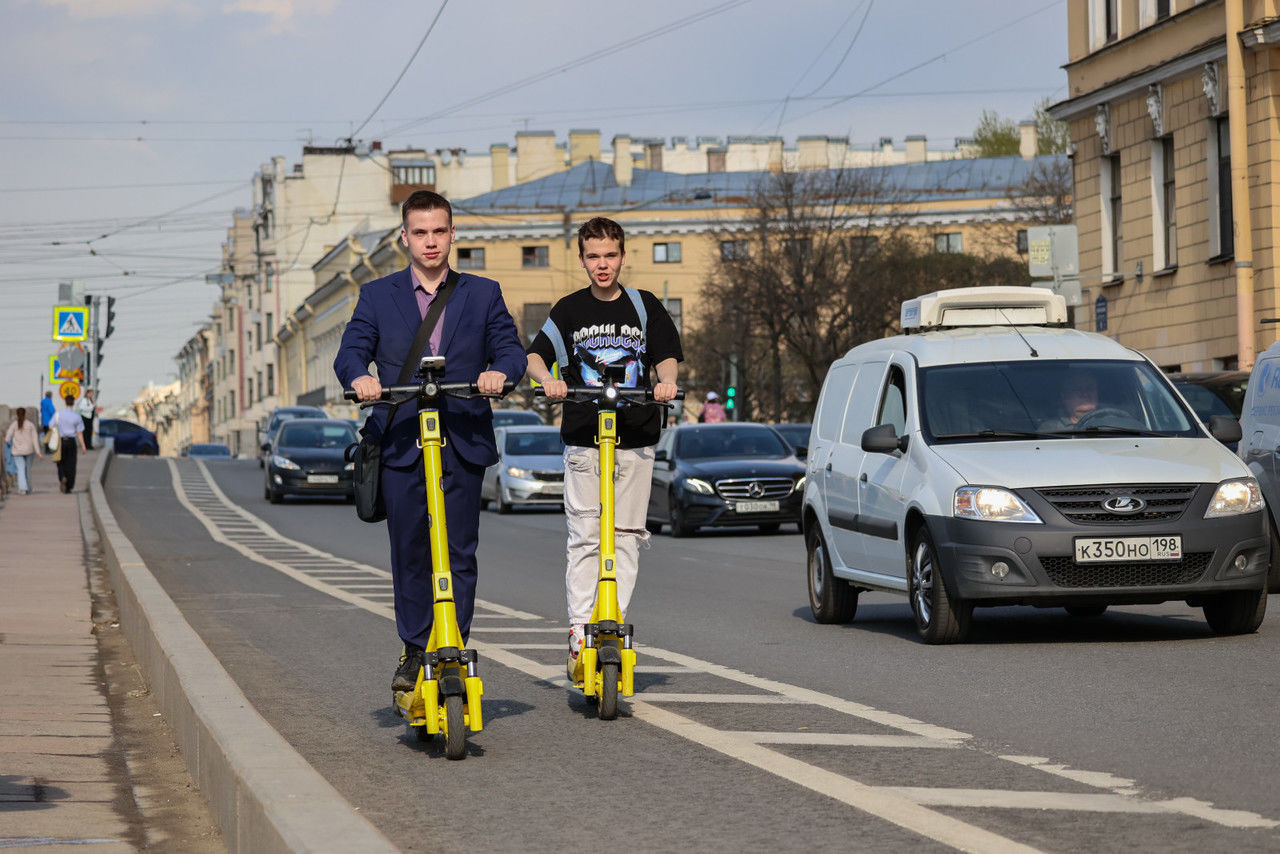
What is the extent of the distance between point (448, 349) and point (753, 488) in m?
19.9

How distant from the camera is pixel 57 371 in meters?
48.0

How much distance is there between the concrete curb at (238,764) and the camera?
201 inches

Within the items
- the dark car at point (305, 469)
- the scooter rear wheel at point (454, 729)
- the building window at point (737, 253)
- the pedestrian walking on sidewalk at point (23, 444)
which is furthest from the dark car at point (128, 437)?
the scooter rear wheel at point (454, 729)

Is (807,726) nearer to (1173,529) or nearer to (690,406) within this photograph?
(1173,529)

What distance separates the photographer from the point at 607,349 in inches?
332

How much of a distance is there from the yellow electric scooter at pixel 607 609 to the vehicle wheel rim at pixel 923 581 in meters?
3.71

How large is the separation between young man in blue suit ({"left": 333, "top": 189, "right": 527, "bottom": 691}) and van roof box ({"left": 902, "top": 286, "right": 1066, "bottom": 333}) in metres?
6.51

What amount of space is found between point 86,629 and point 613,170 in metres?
79.0

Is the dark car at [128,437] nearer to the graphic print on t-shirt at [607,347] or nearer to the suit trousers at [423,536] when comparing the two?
the graphic print on t-shirt at [607,347]

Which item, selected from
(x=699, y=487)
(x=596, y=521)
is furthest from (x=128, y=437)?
(x=596, y=521)

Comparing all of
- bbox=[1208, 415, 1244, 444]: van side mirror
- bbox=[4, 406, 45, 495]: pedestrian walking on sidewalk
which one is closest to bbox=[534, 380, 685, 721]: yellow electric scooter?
bbox=[1208, 415, 1244, 444]: van side mirror

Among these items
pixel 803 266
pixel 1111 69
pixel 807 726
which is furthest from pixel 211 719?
pixel 803 266

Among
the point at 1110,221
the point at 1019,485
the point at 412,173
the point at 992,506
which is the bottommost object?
the point at 992,506

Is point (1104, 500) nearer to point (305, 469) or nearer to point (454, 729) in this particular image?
point (454, 729)
